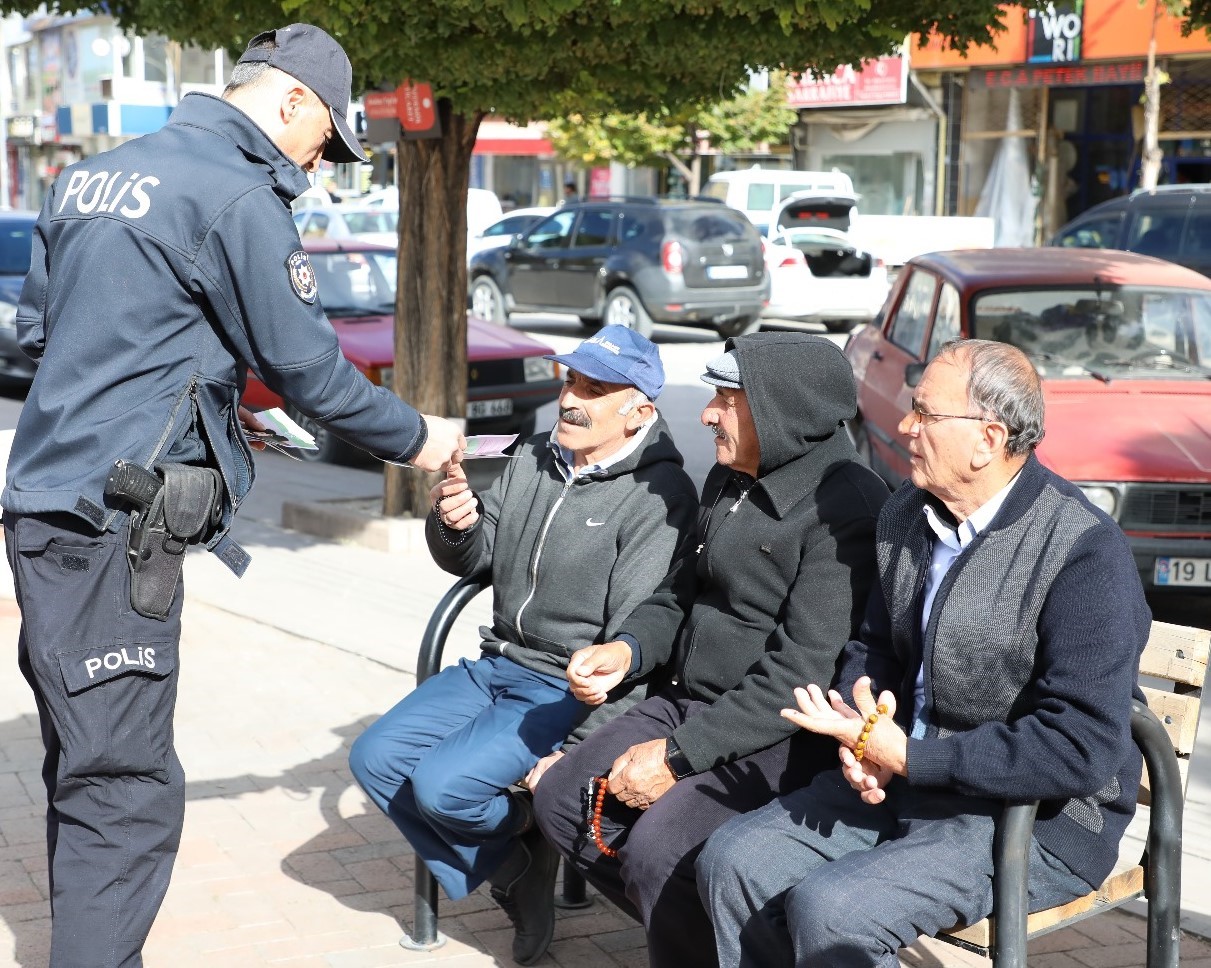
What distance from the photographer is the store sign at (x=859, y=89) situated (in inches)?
1163

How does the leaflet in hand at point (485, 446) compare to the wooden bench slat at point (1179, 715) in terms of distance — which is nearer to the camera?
the wooden bench slat at point (1179, 715)

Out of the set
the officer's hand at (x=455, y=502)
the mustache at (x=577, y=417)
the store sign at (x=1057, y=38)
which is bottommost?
the officer's hand at (x=455, y=502)

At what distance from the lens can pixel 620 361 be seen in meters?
4.18

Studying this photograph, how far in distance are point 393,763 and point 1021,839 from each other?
65.2 inches

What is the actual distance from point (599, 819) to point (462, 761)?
40 centimetres

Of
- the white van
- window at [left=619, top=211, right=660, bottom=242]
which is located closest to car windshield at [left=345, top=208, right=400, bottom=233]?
the white van

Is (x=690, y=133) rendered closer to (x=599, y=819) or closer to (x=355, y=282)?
(x=355, y=282)

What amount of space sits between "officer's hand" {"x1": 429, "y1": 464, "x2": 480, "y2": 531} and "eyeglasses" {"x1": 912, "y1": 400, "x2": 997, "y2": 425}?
4.08 ft

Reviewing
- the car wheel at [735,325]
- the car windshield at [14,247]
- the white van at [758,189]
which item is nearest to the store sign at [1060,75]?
the white van at [758,189]

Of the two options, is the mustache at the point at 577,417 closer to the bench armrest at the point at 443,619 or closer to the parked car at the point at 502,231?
the bench armrest at the point at 443,619

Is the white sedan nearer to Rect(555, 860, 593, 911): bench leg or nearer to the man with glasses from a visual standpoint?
Rect(555, 860, 593, 911): bench leg

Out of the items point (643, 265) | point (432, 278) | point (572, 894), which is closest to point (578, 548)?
point (572, 894)

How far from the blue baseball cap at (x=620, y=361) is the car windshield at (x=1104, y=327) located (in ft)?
13.5

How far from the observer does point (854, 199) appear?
22.8 metres
